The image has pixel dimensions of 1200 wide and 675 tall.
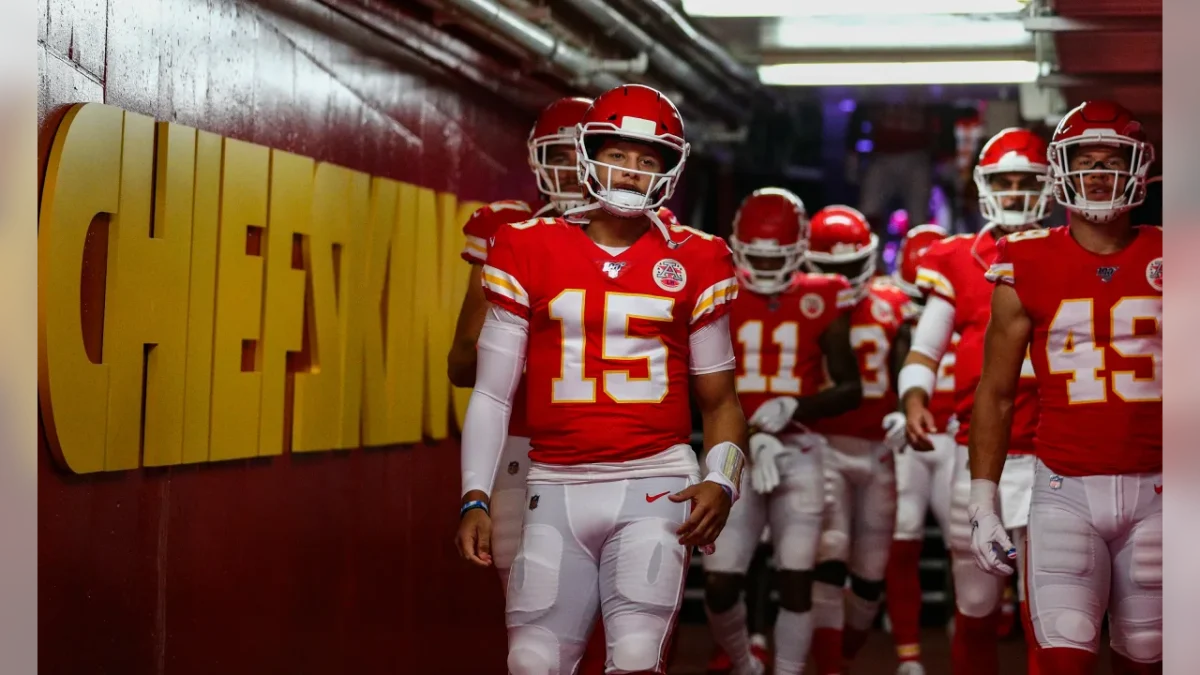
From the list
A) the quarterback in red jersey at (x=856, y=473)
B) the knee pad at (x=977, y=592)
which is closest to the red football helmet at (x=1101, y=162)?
the knee pad at (x=977, y=592)

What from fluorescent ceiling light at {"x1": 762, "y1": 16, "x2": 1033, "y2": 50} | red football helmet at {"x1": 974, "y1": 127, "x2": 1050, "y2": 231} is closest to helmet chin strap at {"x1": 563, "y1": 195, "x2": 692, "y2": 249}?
red football helmet at {"x1": 974, "y1": 127, "x2": 1050, "y2": 231}

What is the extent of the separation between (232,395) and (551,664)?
169cm

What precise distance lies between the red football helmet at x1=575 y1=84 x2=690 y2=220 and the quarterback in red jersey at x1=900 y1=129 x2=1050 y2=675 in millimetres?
2011

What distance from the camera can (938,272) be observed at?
611cm

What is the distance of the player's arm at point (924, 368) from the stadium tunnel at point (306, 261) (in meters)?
1.16

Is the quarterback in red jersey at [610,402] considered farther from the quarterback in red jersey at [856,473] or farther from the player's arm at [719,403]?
the quarterback in red jersey at [856,473]

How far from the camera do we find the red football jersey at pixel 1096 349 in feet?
13.8

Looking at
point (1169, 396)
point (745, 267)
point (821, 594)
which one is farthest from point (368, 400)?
point (1169, 396)

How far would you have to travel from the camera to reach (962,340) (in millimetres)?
6195

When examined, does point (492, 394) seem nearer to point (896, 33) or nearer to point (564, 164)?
point (564, 164)

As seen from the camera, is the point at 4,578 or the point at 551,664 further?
the point at 551,664

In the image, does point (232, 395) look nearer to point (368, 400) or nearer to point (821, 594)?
point (368, 400)

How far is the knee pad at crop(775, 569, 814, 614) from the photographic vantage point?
620cm

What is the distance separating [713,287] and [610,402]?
368 mm
